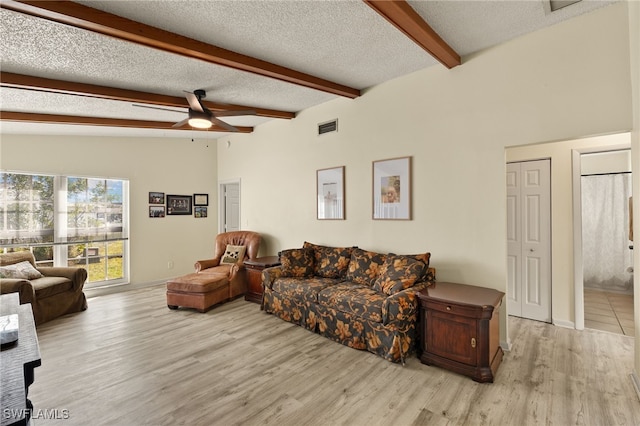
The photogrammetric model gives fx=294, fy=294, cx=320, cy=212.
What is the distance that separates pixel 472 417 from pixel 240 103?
438cm

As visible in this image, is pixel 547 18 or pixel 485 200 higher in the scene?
pixel 547 18

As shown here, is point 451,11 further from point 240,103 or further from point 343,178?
point 240,103

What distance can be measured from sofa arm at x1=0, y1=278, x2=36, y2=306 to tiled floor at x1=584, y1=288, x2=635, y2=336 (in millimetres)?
6668

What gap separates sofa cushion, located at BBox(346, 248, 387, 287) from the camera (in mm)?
3539

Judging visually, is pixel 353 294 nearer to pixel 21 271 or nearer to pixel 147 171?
pixel 21 271

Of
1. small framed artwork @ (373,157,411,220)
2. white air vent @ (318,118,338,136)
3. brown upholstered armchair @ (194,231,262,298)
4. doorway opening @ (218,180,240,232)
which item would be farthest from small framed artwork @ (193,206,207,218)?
small framed artwork @ (373,157,411,220)

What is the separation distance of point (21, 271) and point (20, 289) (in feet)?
2.38

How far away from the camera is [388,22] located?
7.93 feet

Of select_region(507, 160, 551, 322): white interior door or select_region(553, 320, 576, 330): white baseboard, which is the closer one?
select_region(553, 320, 576, 330): white baseboard

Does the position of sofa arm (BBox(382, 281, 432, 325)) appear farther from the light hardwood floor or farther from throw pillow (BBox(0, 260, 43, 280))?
throw pillow (BBox(0, 260, 43, 280))

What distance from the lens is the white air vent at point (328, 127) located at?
439cm

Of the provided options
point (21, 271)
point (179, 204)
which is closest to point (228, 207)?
point (179, 204)

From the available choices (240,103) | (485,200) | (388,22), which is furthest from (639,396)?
(240,103)

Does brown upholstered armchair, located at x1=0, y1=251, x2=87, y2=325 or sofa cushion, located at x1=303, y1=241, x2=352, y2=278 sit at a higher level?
sofa cushion, located at x1=303, y1=241, x2=352, y2=278
